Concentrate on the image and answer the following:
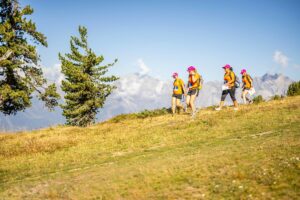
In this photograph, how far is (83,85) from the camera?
36.9m

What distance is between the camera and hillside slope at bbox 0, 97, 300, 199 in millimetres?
7441

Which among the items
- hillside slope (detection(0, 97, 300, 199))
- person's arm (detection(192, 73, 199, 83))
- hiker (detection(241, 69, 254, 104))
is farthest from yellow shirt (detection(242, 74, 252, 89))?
person's arm (detection(192, 73, 199, 83))

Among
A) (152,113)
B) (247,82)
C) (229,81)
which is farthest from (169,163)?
(152,113)

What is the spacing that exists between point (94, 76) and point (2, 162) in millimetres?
25485

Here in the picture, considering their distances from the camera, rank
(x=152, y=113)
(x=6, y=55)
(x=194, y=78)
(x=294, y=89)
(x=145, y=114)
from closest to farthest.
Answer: (x=194, y=78), (x=6, y=55), (x=152, y=113), (x=145, y=114), (x=294, y=89)

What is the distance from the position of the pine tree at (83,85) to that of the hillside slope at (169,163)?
1850 centimetres

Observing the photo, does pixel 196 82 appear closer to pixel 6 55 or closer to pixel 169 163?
pixel 169 163

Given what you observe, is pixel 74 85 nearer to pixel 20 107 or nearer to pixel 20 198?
pixel 20 107

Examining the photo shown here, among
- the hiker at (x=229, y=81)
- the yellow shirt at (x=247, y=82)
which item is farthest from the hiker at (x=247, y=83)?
the hiker at (x=229, y=81)

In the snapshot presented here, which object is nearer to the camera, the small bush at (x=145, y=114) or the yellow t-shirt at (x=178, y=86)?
the yellow t-shirt at (x=178, y=86)

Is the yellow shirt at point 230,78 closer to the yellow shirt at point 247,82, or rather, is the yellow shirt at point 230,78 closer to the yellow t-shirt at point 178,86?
the yellow t-shirt at point 178,86

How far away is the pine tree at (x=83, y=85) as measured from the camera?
37062 mm

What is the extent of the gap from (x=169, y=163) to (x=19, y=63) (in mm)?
20440

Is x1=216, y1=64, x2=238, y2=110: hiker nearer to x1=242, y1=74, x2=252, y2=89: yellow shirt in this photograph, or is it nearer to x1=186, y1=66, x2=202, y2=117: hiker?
x1=186, y1=66, x2=202, y2=117: hiker
